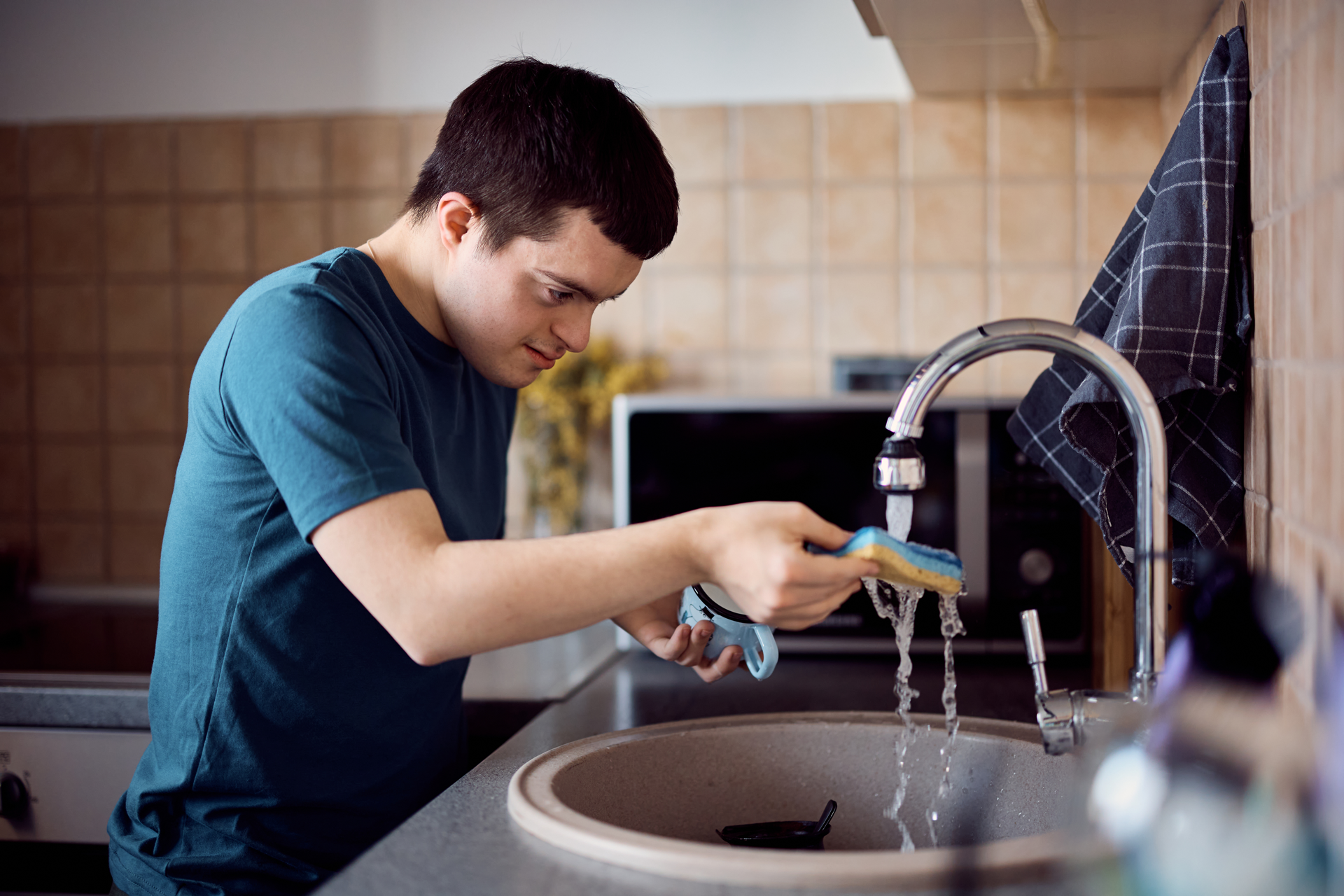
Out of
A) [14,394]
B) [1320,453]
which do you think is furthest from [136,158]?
[1320,453]

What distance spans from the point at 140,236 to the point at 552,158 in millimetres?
1443

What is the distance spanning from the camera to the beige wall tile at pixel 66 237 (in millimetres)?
2012

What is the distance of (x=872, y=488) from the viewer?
1402mm

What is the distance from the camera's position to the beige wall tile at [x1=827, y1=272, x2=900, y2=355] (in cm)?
183

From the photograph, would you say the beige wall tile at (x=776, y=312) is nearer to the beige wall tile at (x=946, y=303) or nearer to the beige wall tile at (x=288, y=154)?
the beige wall tile at (x=946, y=303)

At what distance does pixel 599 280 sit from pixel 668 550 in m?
0.29

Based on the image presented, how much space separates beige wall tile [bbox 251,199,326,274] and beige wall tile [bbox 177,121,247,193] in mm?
72

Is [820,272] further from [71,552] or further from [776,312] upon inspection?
[71,552]

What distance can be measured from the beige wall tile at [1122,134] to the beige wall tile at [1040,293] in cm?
17

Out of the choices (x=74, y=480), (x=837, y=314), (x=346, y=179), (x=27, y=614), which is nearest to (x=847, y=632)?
(x=837, y=314)

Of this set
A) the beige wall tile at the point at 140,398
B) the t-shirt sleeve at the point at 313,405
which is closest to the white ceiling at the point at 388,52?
the beige wall tile at the point at 140,398

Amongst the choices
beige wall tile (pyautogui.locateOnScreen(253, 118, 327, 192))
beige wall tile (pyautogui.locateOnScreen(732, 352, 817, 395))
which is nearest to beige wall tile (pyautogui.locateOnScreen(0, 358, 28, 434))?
beige wall tile (pyautogui.locateOnScreen(253, 118, 327, 192))

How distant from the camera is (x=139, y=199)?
2.00 metres

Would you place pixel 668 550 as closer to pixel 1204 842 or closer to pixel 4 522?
pixel 1204 842
